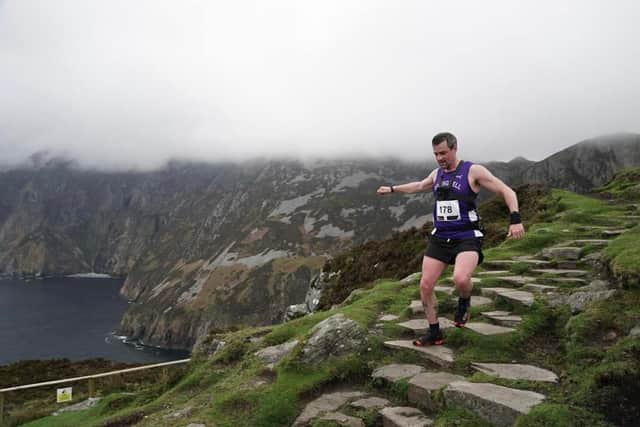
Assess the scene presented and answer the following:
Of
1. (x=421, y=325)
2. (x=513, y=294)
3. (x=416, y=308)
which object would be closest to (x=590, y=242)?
(x=513, y=294)

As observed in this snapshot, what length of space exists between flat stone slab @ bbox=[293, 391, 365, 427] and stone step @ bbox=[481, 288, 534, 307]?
4076 mm

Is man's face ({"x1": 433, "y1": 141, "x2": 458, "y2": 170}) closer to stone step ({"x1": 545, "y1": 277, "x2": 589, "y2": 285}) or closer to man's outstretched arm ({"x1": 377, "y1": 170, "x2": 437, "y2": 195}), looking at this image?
man's outstretched arm ({"x1": 377, "y1": 170, "x2": 437, "y2": 195})

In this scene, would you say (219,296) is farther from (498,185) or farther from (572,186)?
(498,185)

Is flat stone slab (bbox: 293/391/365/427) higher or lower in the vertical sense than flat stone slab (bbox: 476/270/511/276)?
lower

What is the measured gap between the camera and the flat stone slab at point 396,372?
6.43m

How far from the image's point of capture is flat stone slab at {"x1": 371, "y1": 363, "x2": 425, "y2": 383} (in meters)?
6.43

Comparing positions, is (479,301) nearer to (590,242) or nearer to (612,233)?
(590,242)

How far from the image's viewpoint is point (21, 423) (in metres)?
14.2

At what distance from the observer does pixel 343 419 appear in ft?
18.9

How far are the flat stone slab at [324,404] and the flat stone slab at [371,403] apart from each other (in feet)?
0.56

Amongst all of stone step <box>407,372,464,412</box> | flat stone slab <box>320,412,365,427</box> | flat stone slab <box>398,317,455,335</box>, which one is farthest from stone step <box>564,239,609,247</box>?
flat stone slab <box>320,412,365,427</box>

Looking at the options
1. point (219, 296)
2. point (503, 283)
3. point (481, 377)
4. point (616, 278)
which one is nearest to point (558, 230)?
point (503, 283)

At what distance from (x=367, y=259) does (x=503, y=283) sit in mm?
14945

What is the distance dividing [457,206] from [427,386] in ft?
9.72
